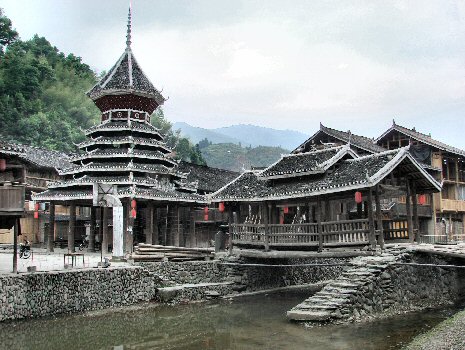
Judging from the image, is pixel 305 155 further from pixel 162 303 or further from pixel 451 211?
pixel 451 211

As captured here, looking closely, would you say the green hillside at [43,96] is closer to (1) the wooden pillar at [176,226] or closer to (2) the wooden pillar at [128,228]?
(1) the wooden pillar at [176,226]

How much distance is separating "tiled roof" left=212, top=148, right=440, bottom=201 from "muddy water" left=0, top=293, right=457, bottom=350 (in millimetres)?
5356

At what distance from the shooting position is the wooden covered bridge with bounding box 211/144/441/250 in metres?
20.6

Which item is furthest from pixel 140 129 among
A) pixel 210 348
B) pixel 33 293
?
pixel 210 348

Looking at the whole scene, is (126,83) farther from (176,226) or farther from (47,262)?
(47,262)

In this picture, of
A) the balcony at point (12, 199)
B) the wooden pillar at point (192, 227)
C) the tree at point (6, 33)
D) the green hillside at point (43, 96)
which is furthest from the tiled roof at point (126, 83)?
the tree at point (6, 33)

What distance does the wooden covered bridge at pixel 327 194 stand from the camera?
20609 mm

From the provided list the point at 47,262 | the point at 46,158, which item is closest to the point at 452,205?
the point at 47,262

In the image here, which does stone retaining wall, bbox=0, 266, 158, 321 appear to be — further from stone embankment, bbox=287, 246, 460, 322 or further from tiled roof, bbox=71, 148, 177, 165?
tiled roof, bbox=71, 148, 177, 165

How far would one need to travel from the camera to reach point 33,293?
683 inches

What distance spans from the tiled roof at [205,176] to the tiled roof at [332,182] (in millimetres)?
11310

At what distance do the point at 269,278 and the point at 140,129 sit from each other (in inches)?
467

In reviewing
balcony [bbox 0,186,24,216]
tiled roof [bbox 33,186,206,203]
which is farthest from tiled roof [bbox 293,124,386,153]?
balcony [bbox 0,186,24,216]

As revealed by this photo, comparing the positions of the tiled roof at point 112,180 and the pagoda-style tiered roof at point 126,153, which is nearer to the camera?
the tiled roof at point 112,180
